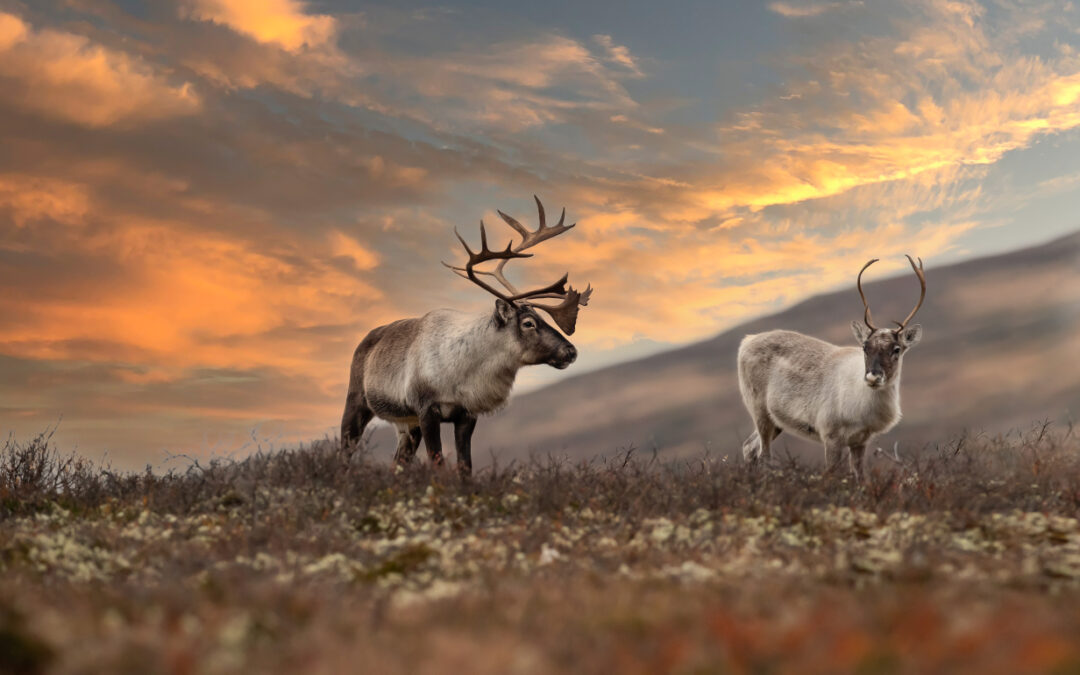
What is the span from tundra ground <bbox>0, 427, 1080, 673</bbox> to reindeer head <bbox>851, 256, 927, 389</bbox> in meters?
1.25

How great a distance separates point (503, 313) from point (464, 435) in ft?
5.80

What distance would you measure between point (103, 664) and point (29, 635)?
586 mm

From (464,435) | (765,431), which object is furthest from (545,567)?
(765,431)

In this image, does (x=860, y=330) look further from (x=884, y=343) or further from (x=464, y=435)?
(x=464, y=435)

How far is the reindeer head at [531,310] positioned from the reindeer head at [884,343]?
3965 millimetres

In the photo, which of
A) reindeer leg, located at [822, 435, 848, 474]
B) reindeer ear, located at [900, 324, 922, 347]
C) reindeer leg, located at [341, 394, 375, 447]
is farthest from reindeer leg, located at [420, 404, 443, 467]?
reindeer ear, located at [900, 324, 922, 347]

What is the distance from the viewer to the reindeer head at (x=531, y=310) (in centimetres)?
1391

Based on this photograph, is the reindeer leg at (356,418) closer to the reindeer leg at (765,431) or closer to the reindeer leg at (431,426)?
the reindeer leg at (431,426)

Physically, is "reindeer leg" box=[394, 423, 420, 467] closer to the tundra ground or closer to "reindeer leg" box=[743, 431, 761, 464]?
the tundra ground

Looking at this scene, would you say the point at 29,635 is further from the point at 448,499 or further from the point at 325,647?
the point at 448,499

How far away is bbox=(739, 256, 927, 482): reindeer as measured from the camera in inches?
571

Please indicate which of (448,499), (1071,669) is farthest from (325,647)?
(448,499)

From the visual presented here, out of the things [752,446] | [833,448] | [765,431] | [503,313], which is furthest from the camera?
[752,446]

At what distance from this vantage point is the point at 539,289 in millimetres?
14359
